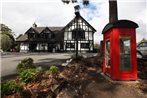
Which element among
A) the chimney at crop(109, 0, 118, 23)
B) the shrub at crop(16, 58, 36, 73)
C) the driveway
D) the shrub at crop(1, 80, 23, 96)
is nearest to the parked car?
the chimney at crop(109, 0, 118, 23)

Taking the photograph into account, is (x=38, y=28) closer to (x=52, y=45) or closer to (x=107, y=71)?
(x=52, y=45)

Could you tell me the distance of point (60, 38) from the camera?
45.4 metres

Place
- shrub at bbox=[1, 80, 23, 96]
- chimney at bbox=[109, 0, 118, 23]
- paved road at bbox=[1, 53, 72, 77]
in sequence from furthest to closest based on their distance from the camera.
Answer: chimney at bbox=[109, 0, 118, 23], paved road at bbox=[1, 53, 72, 77], shrub at bbox=[1, 80, 23, 96]

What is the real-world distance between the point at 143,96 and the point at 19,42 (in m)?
46.6

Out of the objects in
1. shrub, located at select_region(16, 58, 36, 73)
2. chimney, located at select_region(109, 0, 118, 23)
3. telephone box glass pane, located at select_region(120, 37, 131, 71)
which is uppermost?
chimney, located at select_region(109, 0, 118, 23)

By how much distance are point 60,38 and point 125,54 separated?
38.0 m

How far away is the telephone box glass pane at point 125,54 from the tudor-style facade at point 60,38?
31340mm

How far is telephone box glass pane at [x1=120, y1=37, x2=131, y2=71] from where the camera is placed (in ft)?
25.6

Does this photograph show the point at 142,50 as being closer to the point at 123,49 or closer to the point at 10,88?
the point at 123,49

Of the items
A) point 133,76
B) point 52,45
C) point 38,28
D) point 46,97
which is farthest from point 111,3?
point 38,28

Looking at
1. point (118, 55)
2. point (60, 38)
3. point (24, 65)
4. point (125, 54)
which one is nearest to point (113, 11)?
point (125, 54)

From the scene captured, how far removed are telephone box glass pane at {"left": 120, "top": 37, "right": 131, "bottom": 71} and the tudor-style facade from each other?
1234 inches

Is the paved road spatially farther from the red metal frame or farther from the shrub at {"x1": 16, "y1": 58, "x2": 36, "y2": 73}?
the red metal frame

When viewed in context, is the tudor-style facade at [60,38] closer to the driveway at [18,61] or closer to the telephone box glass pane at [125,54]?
the driveway at [18,61]
